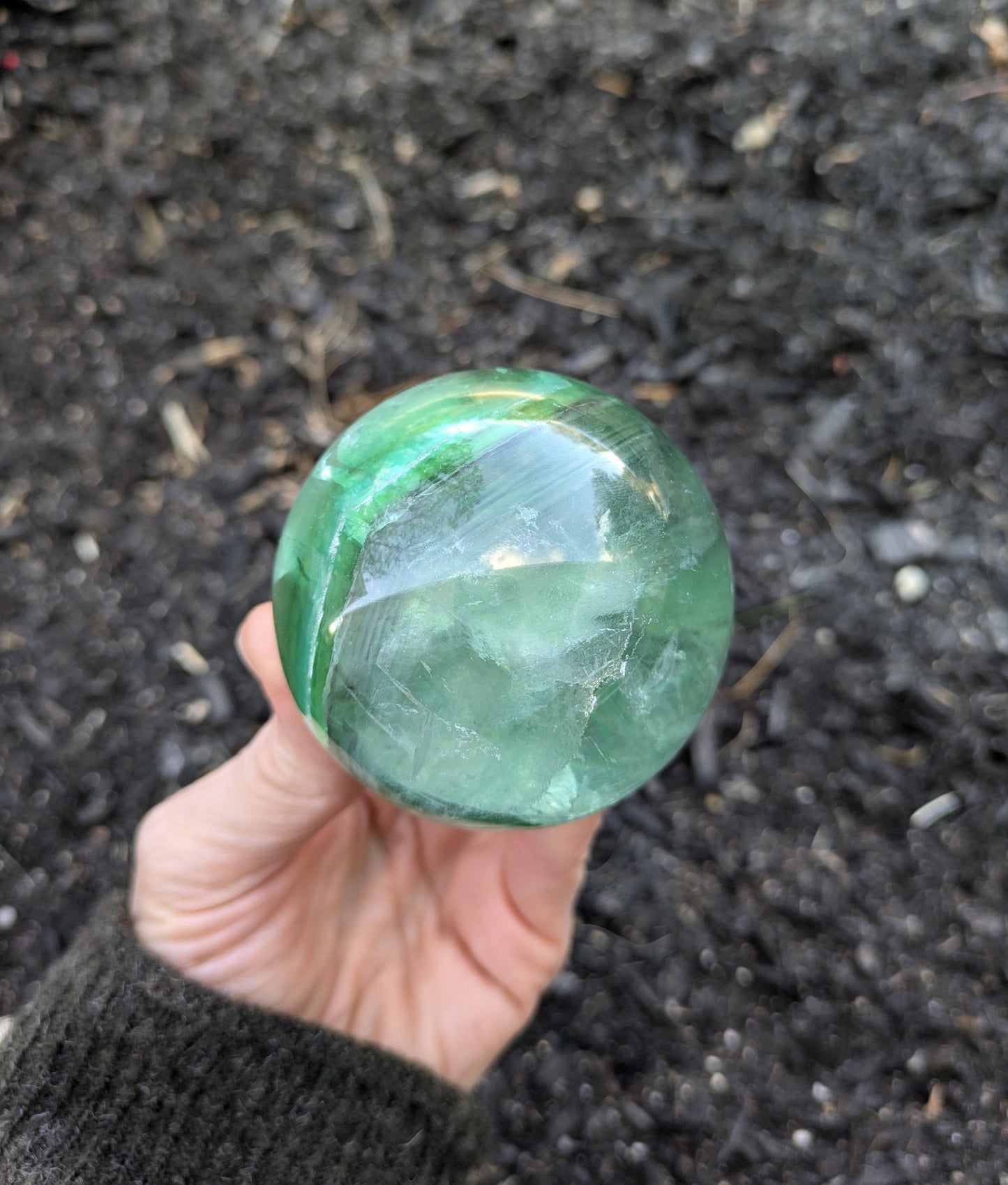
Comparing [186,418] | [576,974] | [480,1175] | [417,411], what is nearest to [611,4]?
[186,418]

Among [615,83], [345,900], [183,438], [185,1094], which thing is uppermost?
[615,83]

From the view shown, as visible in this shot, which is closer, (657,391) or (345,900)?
(345,900)

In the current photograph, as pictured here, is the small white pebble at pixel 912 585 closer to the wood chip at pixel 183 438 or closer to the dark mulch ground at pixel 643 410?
the dark mulch ground at pixel 643 410

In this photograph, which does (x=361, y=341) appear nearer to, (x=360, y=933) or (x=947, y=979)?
(x=360, y=933)

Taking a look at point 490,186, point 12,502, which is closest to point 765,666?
point 490,186

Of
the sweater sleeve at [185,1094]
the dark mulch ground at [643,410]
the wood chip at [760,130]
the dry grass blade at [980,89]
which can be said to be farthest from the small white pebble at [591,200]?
the sweater sleeve at [185,1094]

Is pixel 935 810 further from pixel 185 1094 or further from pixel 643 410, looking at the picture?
pixel 185 1094
